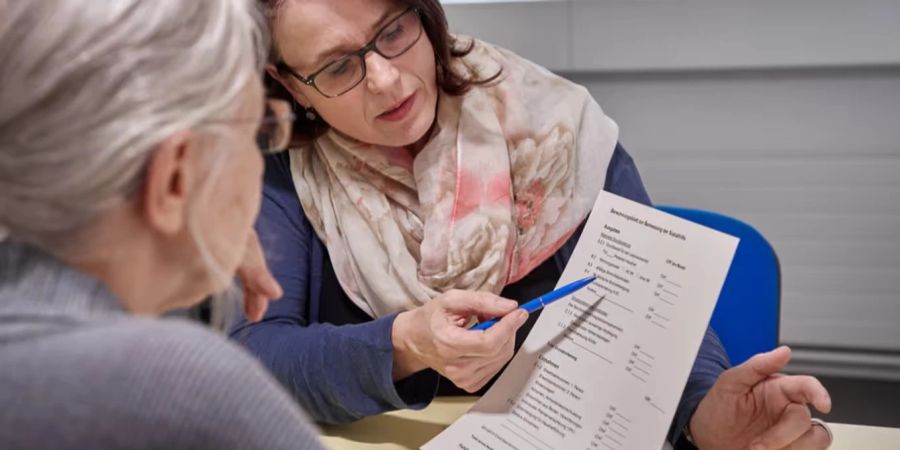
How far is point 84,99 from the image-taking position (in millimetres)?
634

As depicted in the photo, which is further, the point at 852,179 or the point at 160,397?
the point at 852,179

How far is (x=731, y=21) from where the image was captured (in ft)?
9.25

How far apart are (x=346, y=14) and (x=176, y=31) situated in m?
0.80

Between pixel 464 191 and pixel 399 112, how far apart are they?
7.1 inches

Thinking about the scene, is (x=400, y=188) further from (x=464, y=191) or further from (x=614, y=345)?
(x=614, y=345)

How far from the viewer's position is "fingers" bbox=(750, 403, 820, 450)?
3.84 ft

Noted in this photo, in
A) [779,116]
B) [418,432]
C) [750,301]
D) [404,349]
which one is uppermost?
[779,116]

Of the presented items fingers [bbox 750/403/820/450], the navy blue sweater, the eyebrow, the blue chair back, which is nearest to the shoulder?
the navy blue sweater

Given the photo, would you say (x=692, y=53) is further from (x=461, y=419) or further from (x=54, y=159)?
(x=54, y=159)

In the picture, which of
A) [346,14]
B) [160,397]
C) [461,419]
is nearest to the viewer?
[160,397]

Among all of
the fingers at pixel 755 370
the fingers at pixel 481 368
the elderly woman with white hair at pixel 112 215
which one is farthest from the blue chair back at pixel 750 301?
the elderly woman with white hair at pixel 112 215

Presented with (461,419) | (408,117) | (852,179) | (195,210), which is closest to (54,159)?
(195,210)

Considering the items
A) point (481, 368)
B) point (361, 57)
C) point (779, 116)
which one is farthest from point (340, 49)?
point (779, 116)

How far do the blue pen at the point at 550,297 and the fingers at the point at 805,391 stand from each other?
0.92 feet
